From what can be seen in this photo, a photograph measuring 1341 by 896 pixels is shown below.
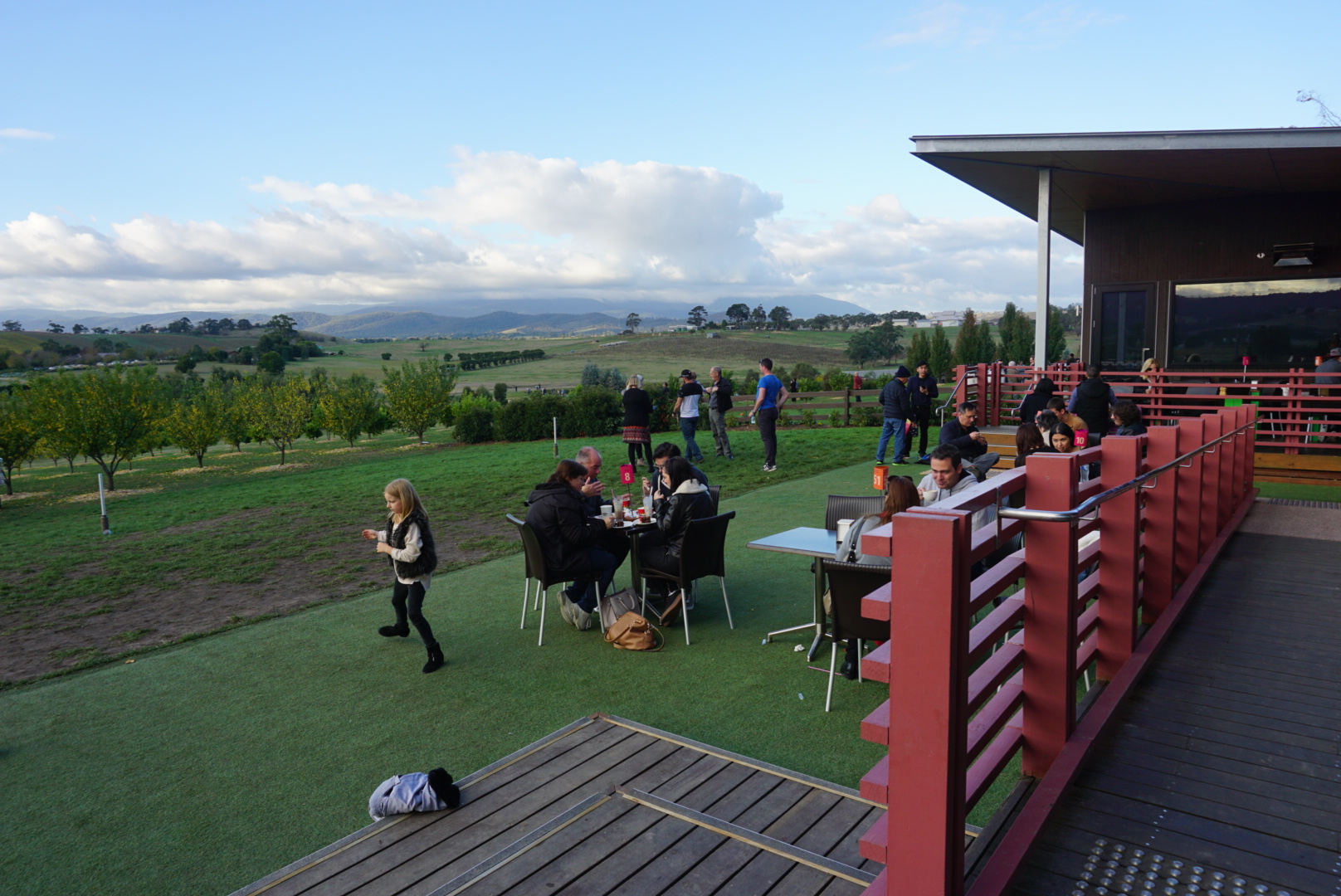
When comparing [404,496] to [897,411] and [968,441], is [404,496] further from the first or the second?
[897,411]

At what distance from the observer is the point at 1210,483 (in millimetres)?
6082

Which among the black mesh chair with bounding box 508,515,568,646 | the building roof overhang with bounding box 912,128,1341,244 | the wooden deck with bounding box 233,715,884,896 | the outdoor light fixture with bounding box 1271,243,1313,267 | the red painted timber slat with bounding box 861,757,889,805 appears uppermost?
the building roof overhang with bounding box 912,128,1341,244

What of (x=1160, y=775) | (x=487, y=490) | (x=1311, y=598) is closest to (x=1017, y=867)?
(x=1160, y=775)

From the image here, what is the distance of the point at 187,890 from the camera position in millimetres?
3156

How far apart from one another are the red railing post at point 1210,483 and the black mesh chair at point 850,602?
8.87 feet

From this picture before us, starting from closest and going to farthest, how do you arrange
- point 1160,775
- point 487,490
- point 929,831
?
point 929,831, point 1160,775, point 487,490

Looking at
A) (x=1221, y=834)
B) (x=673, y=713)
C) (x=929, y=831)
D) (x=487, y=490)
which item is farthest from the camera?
(x=487, y=490)

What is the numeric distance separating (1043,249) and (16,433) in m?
19.8

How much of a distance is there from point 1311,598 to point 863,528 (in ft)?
9.80

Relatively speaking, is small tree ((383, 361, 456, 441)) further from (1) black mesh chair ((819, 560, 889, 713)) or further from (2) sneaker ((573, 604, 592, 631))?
(1) black mesh chair ((819, 560, 889, 713))

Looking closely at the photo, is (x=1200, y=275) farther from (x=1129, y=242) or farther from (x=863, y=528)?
(x=863, y=528)

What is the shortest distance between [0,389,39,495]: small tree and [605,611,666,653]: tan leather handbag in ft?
53.1

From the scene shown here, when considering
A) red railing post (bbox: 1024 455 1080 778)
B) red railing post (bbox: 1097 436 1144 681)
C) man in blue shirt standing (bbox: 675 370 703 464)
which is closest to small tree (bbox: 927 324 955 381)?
man in blue shirt standing (bbox: 675 370 703 464)

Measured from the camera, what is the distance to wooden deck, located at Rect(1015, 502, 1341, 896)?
7.77 ft
